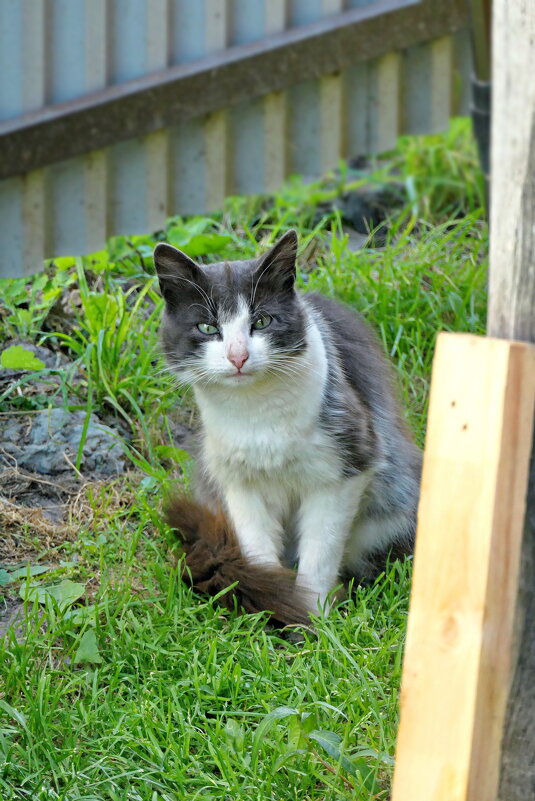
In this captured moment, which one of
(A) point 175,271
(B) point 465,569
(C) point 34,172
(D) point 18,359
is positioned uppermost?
(C) point 34,172

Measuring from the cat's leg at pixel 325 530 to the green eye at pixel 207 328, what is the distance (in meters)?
0.57

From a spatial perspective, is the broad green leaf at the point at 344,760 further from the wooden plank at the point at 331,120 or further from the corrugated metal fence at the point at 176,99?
the wooden plank at the point at 331,120

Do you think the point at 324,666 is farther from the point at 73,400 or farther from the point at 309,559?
the point at 73,400

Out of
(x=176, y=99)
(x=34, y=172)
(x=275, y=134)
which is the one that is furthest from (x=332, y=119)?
(x=34, y=172)

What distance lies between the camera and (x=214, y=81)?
404 cm

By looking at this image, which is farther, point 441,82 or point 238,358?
point 441,82

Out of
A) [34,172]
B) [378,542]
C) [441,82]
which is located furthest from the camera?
[441,82]

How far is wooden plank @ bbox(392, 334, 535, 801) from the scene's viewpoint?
1.55 metres

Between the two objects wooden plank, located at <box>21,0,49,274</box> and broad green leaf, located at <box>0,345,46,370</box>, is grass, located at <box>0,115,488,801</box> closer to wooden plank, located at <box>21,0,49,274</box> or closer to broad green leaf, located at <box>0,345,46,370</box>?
broad green leaf, located at <box>0,345,46,370</box>

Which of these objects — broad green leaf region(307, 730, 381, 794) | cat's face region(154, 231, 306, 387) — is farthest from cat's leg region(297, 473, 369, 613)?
broad green leaf region(307, 730, 381, 794)

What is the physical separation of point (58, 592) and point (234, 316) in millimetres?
939

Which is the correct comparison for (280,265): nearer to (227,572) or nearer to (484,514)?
(227,572)

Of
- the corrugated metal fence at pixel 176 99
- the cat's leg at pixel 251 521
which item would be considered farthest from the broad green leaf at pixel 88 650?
the corrugated metal fence at pixel 176 99

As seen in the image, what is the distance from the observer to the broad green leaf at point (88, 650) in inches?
102
